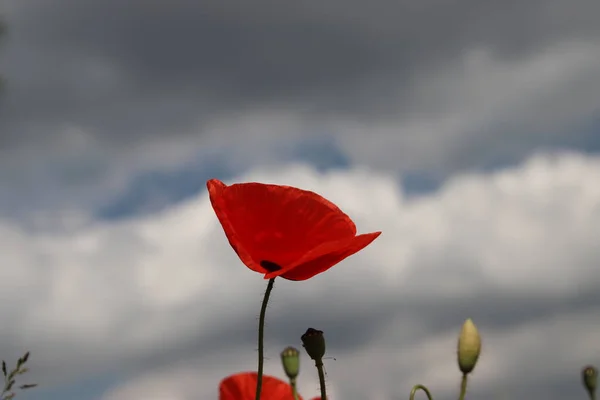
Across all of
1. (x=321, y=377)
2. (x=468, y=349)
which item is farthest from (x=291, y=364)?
(x=468, y=349)

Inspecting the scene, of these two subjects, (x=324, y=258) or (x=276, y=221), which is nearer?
(x=324, y=258)

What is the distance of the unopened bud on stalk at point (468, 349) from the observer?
76.4 inches

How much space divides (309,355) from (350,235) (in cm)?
46

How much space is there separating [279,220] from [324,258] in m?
0.31

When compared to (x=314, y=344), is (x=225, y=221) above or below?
above

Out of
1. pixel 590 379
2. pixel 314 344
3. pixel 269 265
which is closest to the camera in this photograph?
pixel 590 379

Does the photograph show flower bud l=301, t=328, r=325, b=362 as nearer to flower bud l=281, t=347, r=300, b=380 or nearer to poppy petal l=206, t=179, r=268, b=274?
flower bud l=281, t=347, r=300, b=380

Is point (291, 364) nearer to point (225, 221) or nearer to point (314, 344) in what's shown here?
point (314, 344)

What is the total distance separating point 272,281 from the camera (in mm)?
2383

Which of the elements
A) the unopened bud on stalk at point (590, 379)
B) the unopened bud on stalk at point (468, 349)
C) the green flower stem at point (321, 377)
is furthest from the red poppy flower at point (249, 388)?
the unopened bud on stalk at point (590, 379)

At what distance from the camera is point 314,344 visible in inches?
89.7

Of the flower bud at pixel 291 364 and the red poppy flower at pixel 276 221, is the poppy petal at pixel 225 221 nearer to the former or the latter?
the red poppy flower at pixel 276 221

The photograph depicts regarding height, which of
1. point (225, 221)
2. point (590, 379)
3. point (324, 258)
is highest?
point (225, 221)

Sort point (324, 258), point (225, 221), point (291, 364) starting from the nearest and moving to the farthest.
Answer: point (291, 364) → point (324, 258) → point (225, 221)
